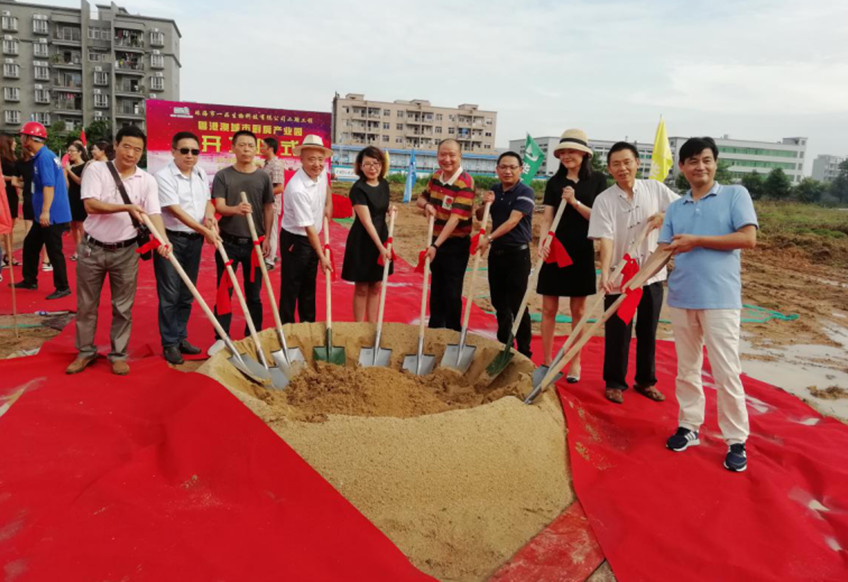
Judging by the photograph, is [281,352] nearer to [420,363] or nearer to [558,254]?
[420,363]

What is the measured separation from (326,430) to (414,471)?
1.24 feet

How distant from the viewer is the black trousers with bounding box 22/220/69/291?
5.10 meters

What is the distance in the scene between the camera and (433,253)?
145 inches

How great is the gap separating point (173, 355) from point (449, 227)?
6.42 feet

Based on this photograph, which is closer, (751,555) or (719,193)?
(751,555)

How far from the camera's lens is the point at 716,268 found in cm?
251

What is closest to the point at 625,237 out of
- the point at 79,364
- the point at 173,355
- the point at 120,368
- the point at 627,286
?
the point at 627,286

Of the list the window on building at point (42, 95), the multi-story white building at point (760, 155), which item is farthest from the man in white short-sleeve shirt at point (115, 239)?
the multi-story white building at point (760, 155)

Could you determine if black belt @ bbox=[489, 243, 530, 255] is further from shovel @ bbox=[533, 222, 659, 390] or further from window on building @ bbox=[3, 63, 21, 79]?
window on building @ bbox=[3, 63, 21, 79]

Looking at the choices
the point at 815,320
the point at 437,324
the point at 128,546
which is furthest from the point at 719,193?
the point at 815,320

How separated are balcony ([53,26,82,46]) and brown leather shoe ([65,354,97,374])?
5027 centimetres

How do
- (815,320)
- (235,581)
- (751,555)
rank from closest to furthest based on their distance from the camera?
1. (235,581)
2. (751,555)
3. (815,320)

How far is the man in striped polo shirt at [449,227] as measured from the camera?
11.9 feet

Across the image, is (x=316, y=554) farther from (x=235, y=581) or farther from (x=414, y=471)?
(x=414, y=471)
